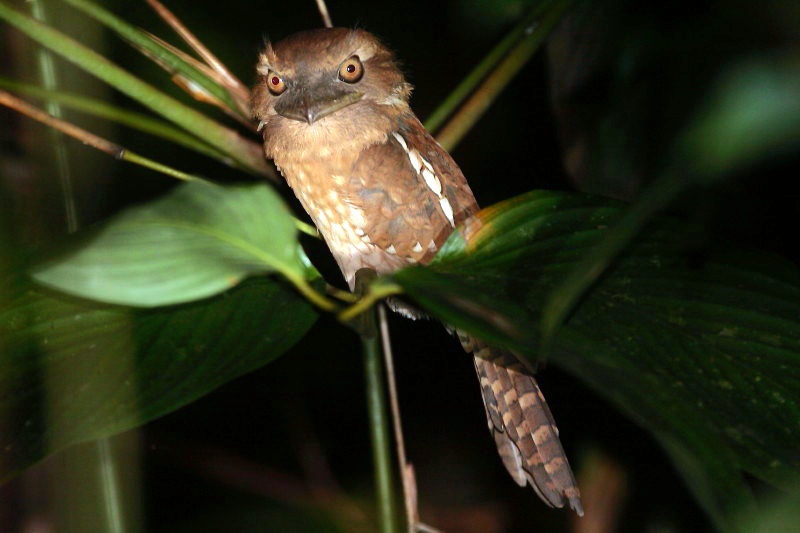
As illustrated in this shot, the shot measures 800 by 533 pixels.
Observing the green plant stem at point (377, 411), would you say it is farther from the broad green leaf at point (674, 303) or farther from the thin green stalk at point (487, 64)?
the thin green stalk at point (487, 64)

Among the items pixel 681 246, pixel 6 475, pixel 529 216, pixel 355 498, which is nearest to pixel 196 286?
pixel 6 475

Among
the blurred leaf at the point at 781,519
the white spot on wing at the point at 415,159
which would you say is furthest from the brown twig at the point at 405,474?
the blurred leaf at the point at 781,519

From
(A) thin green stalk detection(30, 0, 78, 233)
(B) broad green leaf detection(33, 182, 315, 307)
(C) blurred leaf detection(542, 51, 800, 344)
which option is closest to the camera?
(C) blurred leaf detection(542, 51, 800, 344)

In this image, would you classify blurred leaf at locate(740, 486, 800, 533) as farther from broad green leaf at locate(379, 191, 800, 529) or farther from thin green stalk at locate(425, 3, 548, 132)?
thin green stalk at locate(425, 3, 548, 132)

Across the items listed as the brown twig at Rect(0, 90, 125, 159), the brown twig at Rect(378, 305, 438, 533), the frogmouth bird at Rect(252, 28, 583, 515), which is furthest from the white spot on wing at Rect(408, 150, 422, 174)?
the brown twig at Rect(0, 90, 125, 159)

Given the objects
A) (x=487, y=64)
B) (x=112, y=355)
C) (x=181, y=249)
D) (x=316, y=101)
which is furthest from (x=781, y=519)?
(x=316, y=101)

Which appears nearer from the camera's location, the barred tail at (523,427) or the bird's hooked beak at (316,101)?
the barred tail at (523,427)
